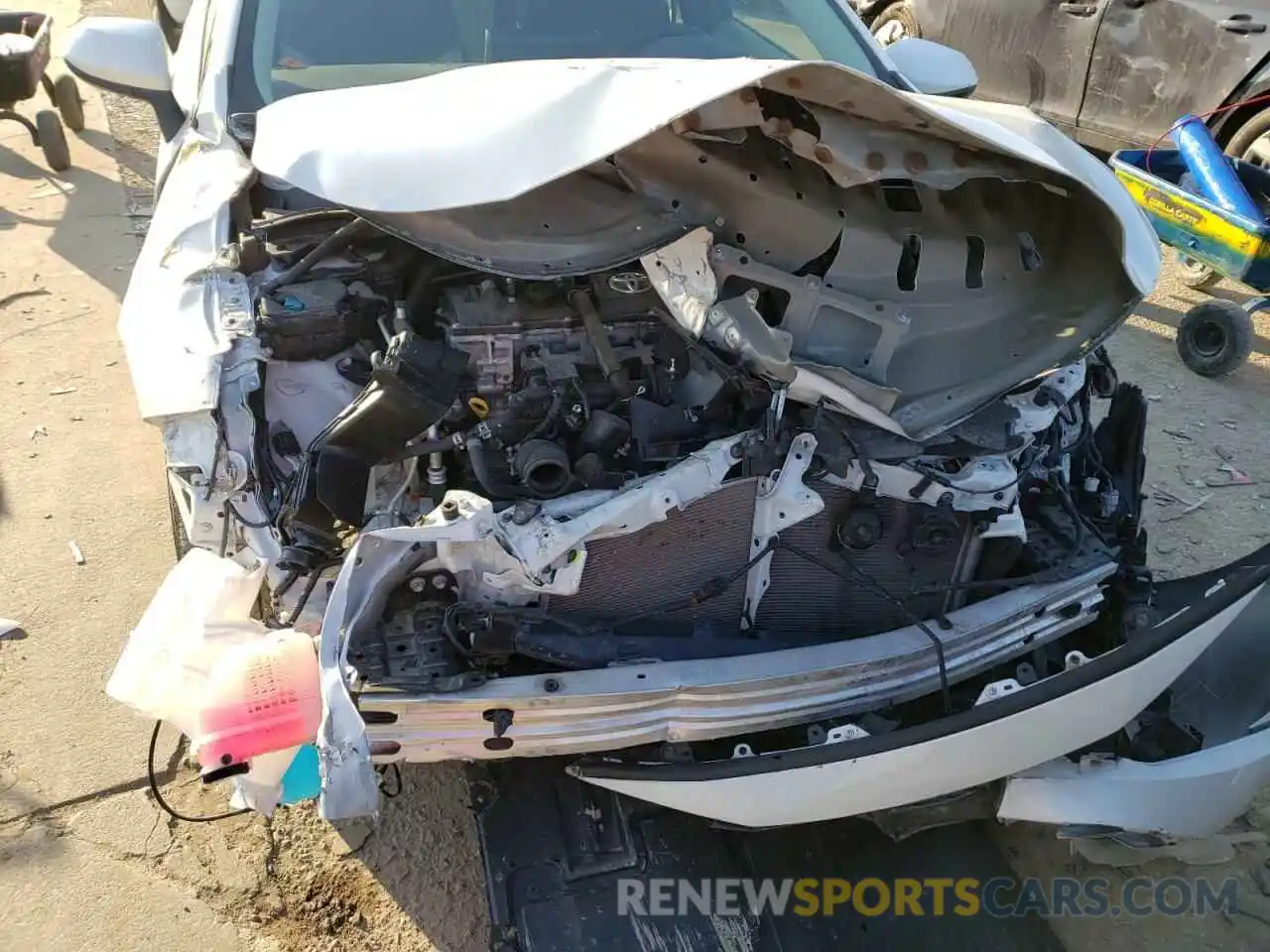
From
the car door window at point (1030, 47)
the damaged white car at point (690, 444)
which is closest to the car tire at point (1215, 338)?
the car door window at point (1030, 47)

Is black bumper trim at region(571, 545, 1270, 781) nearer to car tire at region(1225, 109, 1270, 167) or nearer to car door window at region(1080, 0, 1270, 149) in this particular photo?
car tire at region(1225, 109, 1270, 167)

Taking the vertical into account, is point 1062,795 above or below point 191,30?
below

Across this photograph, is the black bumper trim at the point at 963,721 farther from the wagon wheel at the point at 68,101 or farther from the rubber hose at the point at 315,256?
the wagon wheel at the point at 68,101

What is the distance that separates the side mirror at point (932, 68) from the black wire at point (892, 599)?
5.63 feet

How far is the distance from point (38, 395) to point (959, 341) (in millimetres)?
3691

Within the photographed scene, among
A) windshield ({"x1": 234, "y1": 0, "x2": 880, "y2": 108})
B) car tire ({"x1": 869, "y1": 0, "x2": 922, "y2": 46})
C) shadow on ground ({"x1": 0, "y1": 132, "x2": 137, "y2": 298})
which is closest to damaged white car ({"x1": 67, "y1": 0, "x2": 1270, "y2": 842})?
windshield ({"x1": 234, "y1": 0, "x2": 880, "y2": 108})

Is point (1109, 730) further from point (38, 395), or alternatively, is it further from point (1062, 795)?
point (38, 395)

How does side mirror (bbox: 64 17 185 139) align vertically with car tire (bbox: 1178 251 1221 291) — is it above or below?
above

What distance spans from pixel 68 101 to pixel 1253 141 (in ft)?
24.6

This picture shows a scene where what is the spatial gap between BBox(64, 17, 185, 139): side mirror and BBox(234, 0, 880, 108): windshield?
511 mm

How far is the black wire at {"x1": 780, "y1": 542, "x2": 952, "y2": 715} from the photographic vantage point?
201 cm

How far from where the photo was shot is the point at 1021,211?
2084 millimetres

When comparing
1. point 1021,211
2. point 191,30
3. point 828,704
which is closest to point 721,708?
point 828,704

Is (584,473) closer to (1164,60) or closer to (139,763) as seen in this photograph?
(139,763)
